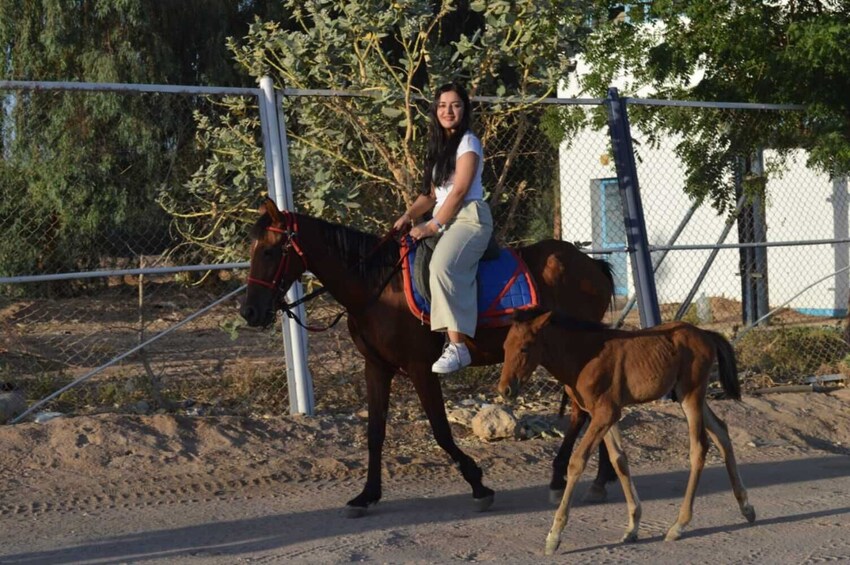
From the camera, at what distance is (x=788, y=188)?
618 inches

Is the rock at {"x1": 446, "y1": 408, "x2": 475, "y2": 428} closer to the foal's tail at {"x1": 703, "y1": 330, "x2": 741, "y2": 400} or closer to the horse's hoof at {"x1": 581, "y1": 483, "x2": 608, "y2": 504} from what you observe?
the horse's hoof at {"x1": 581, "y1": 483, "x2": 608, "y2": 504}

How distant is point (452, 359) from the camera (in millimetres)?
6312

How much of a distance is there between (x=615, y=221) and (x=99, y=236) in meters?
7.22

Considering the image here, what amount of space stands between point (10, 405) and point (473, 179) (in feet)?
13.8

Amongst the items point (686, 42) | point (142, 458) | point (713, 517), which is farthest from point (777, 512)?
point (686, 42)

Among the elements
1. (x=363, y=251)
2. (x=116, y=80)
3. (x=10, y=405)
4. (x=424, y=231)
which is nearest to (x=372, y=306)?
(x=363, y=251)

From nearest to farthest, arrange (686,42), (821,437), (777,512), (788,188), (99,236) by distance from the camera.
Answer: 1. (777,512)
2. (821,437)
3. (686,42)
4. (99,236)
5. (788,188)

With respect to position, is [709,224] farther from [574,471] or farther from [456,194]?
[574,471]

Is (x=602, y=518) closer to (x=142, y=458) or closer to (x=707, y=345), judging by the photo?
(x=707, y=345)

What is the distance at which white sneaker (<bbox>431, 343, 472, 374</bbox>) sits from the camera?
629cm

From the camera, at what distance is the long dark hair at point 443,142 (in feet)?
21.6

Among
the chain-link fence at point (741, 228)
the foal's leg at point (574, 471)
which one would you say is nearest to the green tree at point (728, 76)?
the chain-link fence at point (741, 228)

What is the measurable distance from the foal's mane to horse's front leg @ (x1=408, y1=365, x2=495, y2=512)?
63cm

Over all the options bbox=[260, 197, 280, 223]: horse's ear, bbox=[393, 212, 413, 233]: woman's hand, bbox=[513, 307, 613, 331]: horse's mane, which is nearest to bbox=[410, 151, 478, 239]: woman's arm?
bbox=[393, 212, 413, 233]: woman's hand
